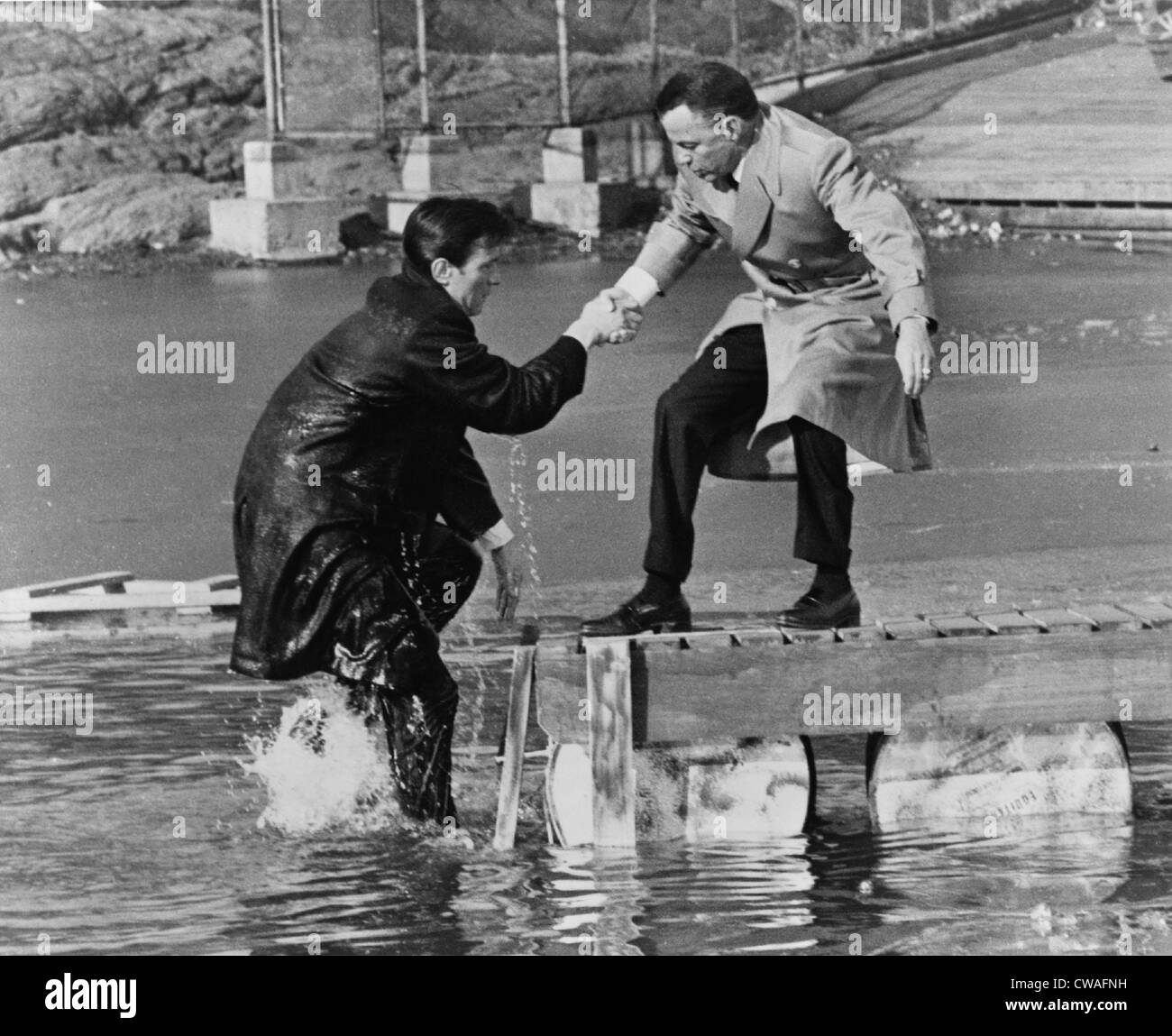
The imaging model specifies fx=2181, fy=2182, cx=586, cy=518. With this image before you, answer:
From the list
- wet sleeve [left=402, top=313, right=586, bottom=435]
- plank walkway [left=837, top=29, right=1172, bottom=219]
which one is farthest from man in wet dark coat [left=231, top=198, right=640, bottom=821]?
plank walkway [left=837, top=29, right=1172, bottom=219]

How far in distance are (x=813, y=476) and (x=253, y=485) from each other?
1.46 metres

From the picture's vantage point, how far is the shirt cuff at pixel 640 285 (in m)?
5.98

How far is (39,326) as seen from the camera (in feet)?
46.2

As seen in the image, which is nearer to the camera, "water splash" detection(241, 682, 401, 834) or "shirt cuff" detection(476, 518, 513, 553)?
"water splash" detection(241, 682, 401, 834)

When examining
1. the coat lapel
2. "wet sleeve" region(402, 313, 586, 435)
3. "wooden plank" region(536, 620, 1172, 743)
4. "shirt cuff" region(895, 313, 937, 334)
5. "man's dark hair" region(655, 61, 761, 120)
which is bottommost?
"wooden plank" region(536, 620, 1172, 743)

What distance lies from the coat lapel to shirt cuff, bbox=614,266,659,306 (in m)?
0.35

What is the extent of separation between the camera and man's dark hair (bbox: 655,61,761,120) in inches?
219

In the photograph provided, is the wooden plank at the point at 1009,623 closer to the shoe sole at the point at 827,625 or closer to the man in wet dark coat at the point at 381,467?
the shoe sole at the point at 827,625

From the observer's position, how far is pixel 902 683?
545cm

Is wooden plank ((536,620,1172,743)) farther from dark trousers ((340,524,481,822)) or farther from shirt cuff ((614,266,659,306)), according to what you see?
shirt cuff ((614,266,659,306))

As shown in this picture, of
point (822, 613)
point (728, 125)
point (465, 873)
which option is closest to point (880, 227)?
point (728, 125)

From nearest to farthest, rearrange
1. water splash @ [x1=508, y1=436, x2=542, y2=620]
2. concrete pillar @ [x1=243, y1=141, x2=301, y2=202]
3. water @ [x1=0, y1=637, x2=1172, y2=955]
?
water @ [x1=0, y1=637, x2=1172, y2=955] → water splash @ [x1=508, y1=436, x2=542, y2=620] → concrete pillar @ [x1=243, y1=141, x2=301, y2=202]

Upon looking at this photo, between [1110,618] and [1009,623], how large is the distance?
0.25m

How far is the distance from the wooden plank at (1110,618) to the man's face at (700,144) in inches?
58.4
